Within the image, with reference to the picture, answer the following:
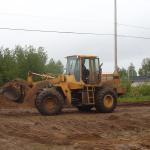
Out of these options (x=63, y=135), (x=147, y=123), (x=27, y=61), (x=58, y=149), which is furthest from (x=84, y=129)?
(x=27, y=61)

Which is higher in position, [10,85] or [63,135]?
[10,85]

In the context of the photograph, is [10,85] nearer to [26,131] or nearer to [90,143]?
[26,131]

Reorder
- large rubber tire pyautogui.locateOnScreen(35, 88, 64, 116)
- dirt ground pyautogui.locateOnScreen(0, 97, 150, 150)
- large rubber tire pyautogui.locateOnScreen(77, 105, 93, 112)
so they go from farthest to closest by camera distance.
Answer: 1. large rubber tire pyautogui.locateOnScreen(77, 105, 93, 112)
2. large rubber tire pyautogui.locateOnScreen(35, 88, 64, 116)
3. dirt ground pyautogui.locateOnScreen(0, 97, 150, 150)

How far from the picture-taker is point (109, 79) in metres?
25.7

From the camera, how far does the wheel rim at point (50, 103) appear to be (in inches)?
907

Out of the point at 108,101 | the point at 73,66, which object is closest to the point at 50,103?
the point at 73,66

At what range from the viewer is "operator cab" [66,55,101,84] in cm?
2439

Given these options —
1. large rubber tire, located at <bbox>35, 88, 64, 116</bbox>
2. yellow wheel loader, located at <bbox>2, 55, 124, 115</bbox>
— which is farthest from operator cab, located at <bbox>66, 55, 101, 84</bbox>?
large rubber tire, located at <bbox>35, 88, 64, 116</bbox>

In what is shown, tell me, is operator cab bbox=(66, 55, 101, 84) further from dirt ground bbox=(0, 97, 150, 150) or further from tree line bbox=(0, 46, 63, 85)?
tree line bbox=(0, 46, 63, 85)

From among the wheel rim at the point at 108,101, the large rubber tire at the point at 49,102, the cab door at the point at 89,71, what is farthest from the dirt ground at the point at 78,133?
the cab door at the point at 89,71

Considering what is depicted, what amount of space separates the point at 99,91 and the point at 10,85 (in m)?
4.06

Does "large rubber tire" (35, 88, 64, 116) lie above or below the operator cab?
below

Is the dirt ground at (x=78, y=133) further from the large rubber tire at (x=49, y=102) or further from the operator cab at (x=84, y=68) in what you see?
the operator cab at (x=84, y=68)

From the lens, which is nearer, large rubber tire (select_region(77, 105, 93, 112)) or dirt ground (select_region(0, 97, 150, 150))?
dirt ground (select_region(0, 97, 150, 150))
